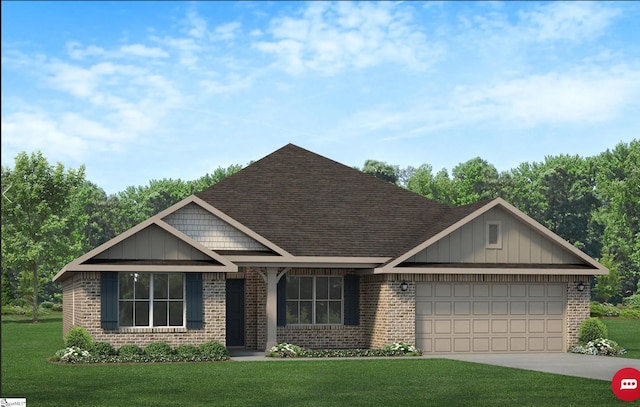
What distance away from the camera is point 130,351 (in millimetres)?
24281

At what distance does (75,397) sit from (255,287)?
13.2 m

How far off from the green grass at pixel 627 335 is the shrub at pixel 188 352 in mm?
12048

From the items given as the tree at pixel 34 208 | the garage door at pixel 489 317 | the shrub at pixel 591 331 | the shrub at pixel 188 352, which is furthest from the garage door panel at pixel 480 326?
the tree at pixel 34 208

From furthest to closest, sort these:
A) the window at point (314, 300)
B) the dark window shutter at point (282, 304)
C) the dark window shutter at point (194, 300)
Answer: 1. the window at point (314, 300)
2. the dark window shutter at point (282, 304)
3. the dark window shutter at point (194, 300)

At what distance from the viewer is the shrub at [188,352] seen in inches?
950

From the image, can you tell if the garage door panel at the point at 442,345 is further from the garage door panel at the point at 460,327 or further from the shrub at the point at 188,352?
the shrub at the point at 188,352

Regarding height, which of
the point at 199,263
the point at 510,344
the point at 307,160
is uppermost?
the point at 307,160

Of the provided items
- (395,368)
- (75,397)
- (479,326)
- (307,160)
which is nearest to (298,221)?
(307,160)

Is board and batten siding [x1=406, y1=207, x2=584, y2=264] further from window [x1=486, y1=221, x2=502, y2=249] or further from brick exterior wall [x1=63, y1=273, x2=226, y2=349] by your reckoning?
brick exterior wall [x1=63, y1=273, x2=226, y2=349]

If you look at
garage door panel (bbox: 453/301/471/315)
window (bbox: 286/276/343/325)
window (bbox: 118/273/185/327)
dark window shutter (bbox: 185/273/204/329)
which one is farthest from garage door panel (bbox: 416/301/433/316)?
window (bbox: 118/273/185/327)

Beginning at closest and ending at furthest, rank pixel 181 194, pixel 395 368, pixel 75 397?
pixel 75 397
pixel 395 368
pixel 181 194

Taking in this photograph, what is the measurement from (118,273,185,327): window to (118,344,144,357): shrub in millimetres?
974

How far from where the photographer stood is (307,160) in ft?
110

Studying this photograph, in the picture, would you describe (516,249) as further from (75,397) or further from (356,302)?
(75,397)
